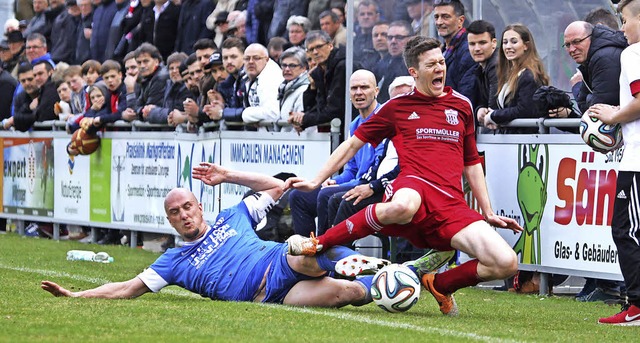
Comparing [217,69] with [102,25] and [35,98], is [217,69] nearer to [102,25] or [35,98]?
[35,98]

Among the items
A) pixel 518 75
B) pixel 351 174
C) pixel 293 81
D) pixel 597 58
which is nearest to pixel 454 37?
pixel 518 75

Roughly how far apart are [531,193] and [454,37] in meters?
2.07

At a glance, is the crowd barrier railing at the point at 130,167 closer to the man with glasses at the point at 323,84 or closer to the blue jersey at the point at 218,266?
the man with glasses at the point at 323,84

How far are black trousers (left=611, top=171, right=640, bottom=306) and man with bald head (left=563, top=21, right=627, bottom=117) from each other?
200cm

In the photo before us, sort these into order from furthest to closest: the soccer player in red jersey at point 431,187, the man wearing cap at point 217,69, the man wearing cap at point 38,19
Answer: the man wearing cap at point 38,19, the man wearing cap at point 217,69, the soccer player in red jersey at point 431,187

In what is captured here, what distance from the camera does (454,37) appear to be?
1417 cm

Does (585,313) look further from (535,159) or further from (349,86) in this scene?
(349,86)

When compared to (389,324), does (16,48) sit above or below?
above

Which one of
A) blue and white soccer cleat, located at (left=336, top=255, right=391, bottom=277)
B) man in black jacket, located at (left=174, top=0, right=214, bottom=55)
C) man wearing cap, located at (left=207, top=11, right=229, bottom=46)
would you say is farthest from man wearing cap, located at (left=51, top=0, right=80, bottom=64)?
blue and white soccer cleat, located at (left=336, top=255, right=391, bottom=277)

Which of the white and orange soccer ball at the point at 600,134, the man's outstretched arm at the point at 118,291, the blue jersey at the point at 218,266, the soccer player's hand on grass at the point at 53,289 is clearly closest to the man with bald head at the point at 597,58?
the white and orange soccer ball at the point at 600,134

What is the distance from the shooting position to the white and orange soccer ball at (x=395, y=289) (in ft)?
31.9

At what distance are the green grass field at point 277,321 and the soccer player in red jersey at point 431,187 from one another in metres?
0.42


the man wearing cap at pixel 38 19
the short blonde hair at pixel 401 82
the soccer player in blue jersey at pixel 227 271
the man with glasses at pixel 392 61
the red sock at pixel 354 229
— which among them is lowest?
the soccer player in blue jersey at pixel 227 271

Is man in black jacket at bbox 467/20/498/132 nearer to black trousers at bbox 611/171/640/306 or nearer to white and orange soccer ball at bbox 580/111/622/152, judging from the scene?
white and orange soccer ball at bbox 580/111/622/152
